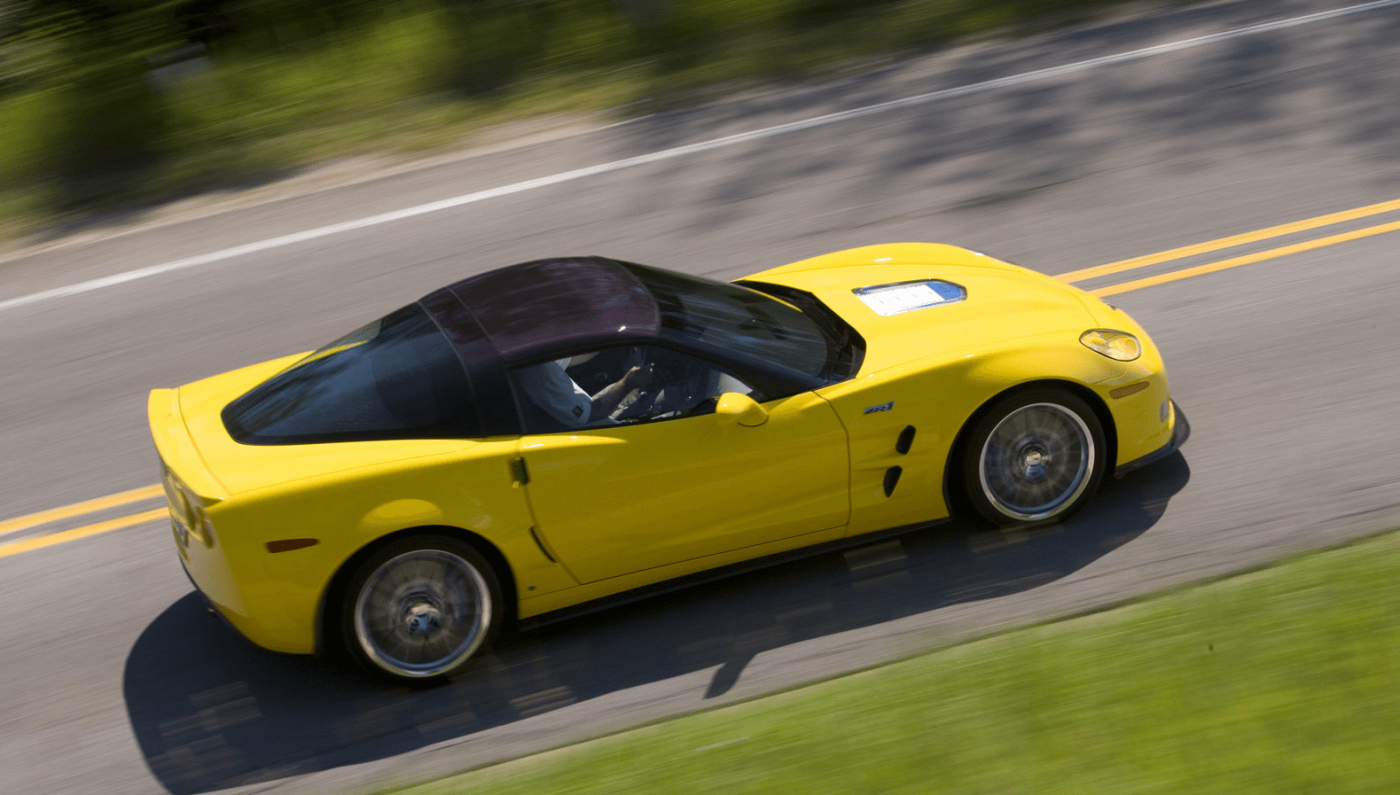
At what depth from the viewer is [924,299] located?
573 cm

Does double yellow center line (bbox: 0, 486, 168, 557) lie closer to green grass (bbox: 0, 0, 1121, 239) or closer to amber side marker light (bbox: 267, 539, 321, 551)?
amber side marker light (bbox: 267, 539, 321, 551)

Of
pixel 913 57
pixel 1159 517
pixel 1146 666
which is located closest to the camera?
pixel 1146 666

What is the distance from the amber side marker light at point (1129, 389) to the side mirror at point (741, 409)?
151 cm

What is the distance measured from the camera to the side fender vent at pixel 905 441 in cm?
507

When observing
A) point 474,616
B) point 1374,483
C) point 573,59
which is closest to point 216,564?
point 474,616

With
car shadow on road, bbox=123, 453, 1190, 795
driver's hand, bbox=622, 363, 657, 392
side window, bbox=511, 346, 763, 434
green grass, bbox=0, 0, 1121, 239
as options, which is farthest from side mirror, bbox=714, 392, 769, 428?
green grass, bbox=0, 0, 1121, 239

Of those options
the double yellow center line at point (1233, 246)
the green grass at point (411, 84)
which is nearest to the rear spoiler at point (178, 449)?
the double yellow center line at point (1233, 246)

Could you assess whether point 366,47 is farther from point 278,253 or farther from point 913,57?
point 913,57

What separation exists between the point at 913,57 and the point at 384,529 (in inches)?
328

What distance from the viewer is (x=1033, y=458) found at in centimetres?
529

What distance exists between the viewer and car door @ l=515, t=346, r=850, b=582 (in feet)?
15.7

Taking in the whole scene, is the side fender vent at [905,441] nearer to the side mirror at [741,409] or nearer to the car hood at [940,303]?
the car hood at [940,303]

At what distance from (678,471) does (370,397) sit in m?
1.21

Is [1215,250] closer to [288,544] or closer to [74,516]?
[288,544]
